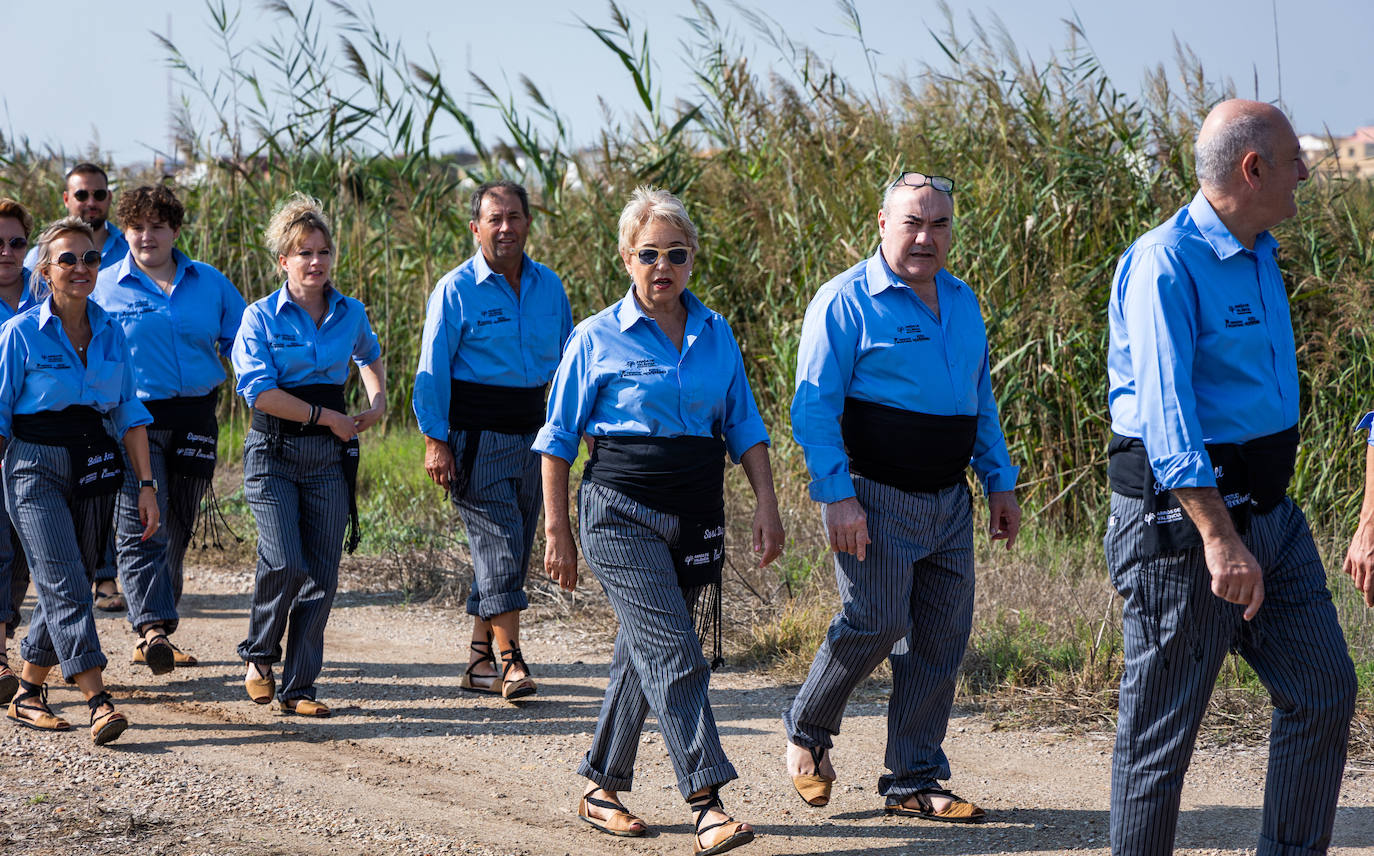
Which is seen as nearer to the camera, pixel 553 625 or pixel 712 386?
pixel 712 386

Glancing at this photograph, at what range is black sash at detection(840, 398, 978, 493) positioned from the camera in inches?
171

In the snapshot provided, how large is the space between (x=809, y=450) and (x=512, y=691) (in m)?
2.27

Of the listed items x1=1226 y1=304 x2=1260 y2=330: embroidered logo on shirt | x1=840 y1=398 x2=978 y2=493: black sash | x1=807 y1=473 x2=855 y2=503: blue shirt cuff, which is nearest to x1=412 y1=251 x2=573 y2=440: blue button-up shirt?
x1=840 y1=398 x2=978 y2=493: black sash

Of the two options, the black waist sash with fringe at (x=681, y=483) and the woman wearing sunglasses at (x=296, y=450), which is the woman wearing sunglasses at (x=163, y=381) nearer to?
the woman wearing sunglasses at (x=296, y=450)

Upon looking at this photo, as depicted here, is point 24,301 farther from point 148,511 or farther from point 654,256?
point 654,256

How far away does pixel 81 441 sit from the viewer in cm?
559

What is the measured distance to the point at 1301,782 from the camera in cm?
344

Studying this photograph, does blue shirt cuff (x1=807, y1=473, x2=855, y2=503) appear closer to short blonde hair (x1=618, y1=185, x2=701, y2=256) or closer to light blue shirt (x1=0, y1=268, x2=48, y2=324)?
short blonde hair (x1=618, y1=185, x2=701, y2=256)

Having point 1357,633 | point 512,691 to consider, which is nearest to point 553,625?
point 512,691

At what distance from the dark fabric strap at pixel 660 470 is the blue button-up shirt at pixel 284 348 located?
2.02 metres

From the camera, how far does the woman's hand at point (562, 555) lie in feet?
14.3

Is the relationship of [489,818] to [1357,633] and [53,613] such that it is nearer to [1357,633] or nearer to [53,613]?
[53,613]

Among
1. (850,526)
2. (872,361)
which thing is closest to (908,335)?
(872,361)

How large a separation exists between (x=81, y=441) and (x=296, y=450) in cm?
81
